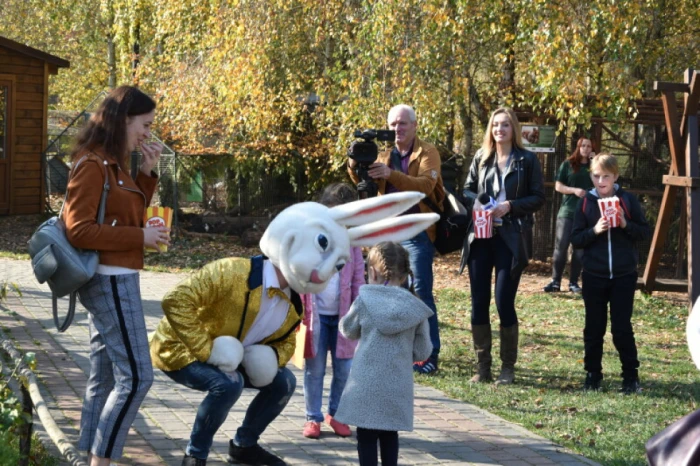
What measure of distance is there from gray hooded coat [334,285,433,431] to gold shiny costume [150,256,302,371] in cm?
44

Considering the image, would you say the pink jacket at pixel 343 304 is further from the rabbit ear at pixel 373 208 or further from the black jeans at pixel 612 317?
the black jeans at pixel 612 317

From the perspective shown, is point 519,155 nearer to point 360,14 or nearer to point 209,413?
point 209,413

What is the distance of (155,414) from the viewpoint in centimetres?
646

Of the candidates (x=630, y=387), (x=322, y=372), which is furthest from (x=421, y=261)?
(x=322, y=372)

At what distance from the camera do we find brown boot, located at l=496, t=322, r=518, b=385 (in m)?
7.72

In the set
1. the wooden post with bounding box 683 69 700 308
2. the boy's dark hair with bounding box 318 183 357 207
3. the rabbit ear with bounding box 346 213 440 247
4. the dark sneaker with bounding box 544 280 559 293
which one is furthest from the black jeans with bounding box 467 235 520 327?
the dark sneaker with bounding box 544 280 559 293

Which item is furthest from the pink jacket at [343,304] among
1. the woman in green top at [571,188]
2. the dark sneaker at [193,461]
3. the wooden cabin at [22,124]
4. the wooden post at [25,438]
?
the wooden cabin at [22,124]

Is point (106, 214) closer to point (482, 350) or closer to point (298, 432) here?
point (298, 432)

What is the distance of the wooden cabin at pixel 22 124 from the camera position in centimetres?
2042

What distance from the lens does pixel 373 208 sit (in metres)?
4.99

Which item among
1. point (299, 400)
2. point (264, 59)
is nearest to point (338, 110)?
point (264, 59)

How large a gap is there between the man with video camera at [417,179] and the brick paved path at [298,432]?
0.86 meters

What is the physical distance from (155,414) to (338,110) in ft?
28.7

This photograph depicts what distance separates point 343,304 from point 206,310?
150 centimetres
